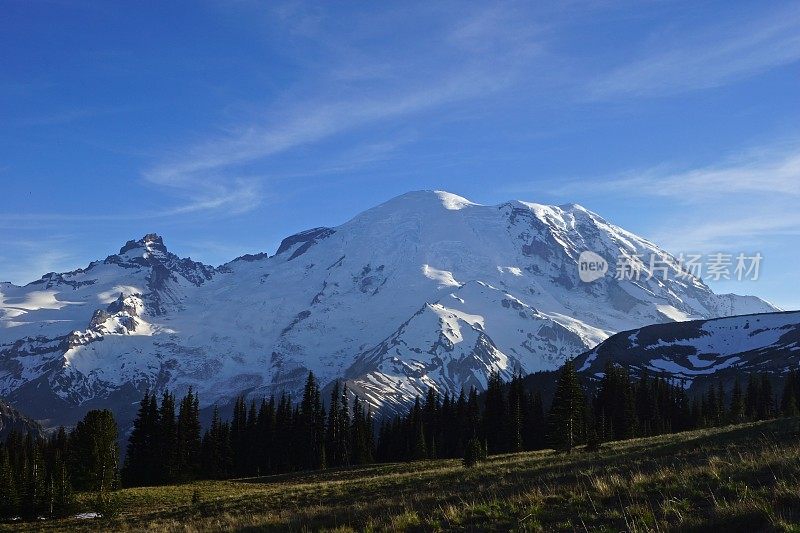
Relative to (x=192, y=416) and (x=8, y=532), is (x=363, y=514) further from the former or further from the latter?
(x=192, y=416)

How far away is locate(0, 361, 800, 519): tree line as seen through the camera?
7744 centimetres

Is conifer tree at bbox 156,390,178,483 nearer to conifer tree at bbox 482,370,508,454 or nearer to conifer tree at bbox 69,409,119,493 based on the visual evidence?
conifer tree at bbox 69,409,119,493

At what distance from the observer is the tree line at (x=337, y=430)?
77.4 m

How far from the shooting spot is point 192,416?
95062 millimetres

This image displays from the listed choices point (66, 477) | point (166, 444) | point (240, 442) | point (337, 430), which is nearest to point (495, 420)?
point (337, 430)

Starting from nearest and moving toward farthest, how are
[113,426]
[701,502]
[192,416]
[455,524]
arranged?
[701,502]
[455,524]
[113,426]
[192,416]

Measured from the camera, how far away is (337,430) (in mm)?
114250

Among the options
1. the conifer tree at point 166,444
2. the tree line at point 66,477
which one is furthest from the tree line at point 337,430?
the tree line at point 66,477

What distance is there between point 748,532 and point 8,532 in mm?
34998

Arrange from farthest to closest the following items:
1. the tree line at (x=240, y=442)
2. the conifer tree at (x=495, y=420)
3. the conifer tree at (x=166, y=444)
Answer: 1. the conifer tree at (x=495, y=420)
2. the tree line at (x=240, y=442)
3. the conifer tree at (x=166, y=444)

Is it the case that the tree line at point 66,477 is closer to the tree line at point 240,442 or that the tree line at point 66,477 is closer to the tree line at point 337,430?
the tree line at point 337,430

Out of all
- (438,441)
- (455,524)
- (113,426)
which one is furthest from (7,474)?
(438,441)

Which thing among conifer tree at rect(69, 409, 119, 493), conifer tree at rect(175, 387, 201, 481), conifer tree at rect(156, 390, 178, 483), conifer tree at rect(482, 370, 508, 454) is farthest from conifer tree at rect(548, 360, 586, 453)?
conifer tree at rect(156, 390, 178, 483)

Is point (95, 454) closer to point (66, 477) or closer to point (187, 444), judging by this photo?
point (66, 477)
